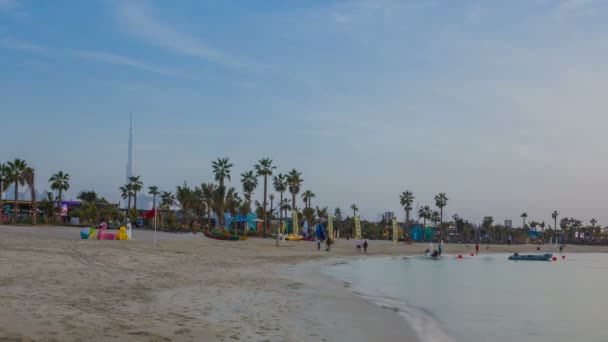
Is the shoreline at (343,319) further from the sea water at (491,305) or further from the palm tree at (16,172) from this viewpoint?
the palm tree at (16,172)

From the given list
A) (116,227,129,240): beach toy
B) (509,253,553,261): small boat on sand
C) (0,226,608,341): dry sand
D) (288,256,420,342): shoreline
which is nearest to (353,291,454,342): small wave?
(288,256,420,342): shoreline

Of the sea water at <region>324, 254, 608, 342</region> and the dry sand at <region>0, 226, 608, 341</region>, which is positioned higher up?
the dry sand at <region>0, 226, 608, 341</region>

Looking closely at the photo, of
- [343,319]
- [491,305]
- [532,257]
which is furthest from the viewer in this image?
[532,257]

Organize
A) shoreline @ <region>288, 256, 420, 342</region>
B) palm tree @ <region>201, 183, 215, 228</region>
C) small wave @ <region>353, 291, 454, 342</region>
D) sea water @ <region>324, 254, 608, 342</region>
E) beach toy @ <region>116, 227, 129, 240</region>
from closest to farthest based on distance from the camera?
shoreline @ <region>288, 256, 420, 342</region> → small wave @ <region>353, 291, 454, 342</region> → sea water @ <region>324, 254, 608, 342</region> → beach toy @ <region>116, 227, 129, 240</region> → palm tree @ <region>201, 183, 215, 228</region>

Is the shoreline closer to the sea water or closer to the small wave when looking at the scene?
the small wave

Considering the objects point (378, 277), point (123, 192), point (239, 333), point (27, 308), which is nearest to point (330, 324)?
point (239, 333)

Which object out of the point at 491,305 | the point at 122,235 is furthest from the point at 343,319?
the point at 122,235

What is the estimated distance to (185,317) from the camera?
1204 centimetres

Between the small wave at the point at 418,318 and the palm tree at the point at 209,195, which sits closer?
the small wave at the point at 418,318

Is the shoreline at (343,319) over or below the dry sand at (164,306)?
below

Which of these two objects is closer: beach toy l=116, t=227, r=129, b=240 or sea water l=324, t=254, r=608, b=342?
sea water l=324, t=254, r=608, b=342

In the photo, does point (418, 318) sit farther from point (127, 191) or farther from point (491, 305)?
point (127, 191)

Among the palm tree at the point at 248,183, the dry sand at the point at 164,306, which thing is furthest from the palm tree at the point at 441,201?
the dry sand at the point at 164,306

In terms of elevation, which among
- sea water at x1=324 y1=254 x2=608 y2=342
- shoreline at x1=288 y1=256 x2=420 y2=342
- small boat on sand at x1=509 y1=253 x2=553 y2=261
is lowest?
small boat on sand at x1=509 y1=253 x2=553 y2=261
